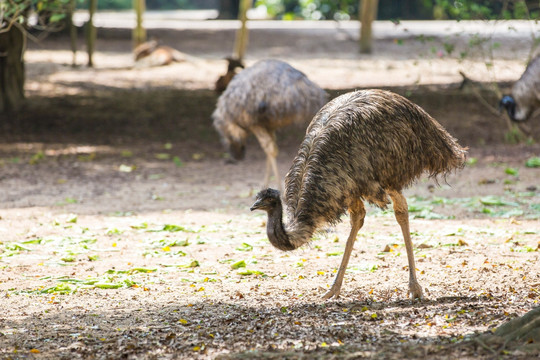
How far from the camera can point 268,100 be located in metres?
9.37

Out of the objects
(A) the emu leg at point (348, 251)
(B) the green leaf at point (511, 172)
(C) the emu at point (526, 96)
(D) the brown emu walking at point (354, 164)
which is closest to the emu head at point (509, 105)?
(C) the emu at point (526, 96)

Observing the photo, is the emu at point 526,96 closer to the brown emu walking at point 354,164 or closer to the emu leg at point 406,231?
the brown emu walking at point 354,164

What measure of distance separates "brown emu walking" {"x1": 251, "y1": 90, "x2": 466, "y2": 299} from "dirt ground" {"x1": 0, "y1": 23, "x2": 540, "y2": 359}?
54cm

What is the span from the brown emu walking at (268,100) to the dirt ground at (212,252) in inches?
34.3

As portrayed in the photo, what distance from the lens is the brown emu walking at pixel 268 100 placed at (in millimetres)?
9375

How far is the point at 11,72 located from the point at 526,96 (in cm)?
961

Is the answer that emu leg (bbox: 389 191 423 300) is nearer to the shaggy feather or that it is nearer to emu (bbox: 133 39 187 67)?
the shaggy feather

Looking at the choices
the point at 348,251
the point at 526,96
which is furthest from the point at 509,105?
the point at 348,251

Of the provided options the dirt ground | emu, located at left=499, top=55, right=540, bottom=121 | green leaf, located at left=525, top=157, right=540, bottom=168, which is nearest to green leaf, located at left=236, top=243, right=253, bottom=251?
the dirt ground

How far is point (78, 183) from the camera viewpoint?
1066cm

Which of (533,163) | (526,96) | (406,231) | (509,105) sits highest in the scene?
(406,231)

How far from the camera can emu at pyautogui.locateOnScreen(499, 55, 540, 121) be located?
11539mm

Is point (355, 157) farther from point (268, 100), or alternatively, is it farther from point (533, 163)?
point (533, 163)

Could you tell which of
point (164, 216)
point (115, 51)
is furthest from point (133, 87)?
point (164, 216)
